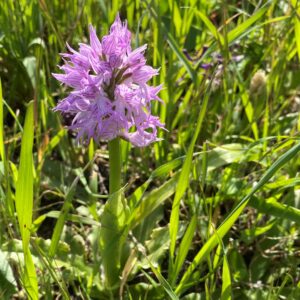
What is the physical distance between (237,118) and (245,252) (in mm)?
495

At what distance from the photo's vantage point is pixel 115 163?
44.9 inches

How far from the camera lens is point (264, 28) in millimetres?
1838

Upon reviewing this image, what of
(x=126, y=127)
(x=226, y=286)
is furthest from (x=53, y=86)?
(x=226, y=286)

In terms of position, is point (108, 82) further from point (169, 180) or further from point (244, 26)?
point (244, 26)

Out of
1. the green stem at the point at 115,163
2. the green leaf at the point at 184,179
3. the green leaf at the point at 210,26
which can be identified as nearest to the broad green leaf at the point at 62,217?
the green stem at the point at 115,163

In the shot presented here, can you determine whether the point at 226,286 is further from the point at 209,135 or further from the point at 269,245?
the point at 209,135

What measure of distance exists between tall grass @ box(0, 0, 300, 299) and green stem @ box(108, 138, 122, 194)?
37 millimetres

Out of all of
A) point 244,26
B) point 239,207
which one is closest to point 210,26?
point 244,26

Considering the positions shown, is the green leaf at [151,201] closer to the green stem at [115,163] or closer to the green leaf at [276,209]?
the green stem at [115,163]

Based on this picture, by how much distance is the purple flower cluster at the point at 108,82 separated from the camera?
1.00 metres

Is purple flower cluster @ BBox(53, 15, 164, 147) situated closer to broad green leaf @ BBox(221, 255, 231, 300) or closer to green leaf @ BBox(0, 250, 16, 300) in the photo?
broad green leaf @ BBox(221, 255, 231, 300)

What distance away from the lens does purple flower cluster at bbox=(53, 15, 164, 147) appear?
1.00 m

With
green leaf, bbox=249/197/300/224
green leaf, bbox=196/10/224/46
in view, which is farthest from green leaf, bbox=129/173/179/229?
green leaf, bbox=196/10/224/46

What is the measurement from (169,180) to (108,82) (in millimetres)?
357
